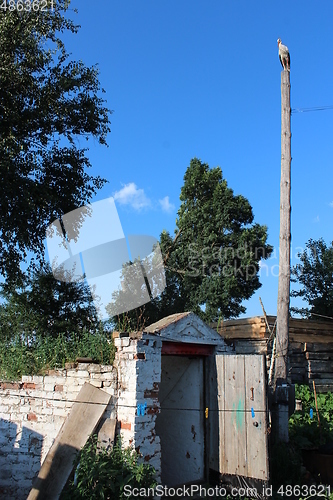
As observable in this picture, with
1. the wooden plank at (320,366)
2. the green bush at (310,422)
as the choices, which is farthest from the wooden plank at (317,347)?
the green bush at (310,422)

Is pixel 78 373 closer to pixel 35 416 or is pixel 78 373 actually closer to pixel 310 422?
pixel 35 416

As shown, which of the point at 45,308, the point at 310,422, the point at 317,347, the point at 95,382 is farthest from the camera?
the point at 45,308

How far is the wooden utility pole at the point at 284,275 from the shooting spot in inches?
285

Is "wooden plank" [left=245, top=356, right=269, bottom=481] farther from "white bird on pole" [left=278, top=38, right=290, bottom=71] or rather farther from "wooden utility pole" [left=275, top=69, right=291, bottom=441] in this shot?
Answer: "white bird on pole" [left=278, top=38, right=290, bottom=71]

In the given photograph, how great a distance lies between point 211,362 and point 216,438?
3.75 feet

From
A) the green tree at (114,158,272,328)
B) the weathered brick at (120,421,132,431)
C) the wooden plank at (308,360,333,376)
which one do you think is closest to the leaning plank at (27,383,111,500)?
the weathered brick at (120,421,132,431)

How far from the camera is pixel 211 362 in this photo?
6.92 meters

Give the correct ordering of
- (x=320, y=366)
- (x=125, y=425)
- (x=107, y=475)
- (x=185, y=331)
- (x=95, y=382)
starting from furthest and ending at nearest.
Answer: (x=320, y=366)
(x=185, y=331)
(x=95, y=382)
(x=125, y=425)
(x=107, y=475)

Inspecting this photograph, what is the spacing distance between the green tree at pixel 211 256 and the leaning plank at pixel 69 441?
971 cm

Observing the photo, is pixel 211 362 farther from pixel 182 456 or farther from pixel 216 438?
pixel 182 456

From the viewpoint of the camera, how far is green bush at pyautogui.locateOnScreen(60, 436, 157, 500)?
511 centimetres

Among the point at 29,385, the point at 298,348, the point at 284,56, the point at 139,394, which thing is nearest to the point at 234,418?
the point at 139,394

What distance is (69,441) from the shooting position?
5.66m

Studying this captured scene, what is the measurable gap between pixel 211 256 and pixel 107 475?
11.8 meters
